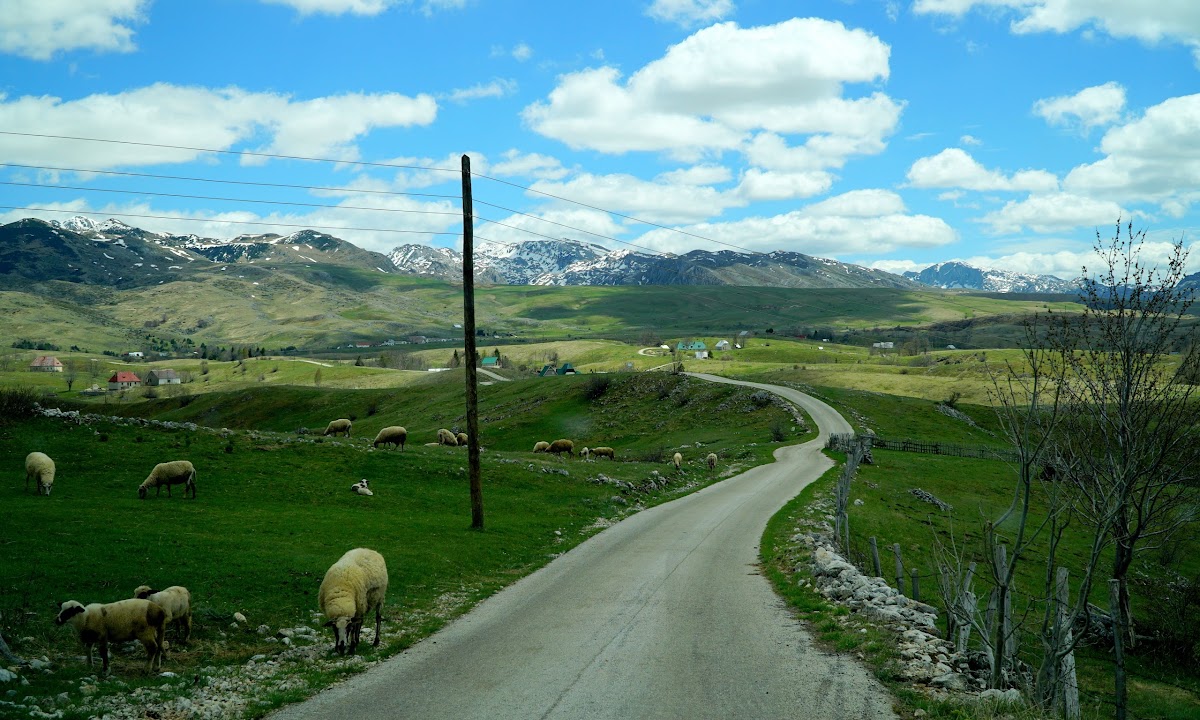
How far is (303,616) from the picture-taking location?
18.1 metres

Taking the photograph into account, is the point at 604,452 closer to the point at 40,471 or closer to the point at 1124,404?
the point at 40,471

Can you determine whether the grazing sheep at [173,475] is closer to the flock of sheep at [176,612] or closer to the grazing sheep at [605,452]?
the flock of sheep at [176,612]

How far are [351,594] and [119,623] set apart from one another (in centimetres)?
416

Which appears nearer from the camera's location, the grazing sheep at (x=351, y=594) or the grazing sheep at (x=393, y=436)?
the grazing sheep at (x=351, y=594)

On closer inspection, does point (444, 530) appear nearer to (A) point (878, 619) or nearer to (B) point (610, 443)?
(A) point (878, 619)

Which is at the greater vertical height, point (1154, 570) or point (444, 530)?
point (444, 530)

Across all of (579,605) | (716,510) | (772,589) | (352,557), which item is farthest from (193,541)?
(716,510)

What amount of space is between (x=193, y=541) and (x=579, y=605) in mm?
12056

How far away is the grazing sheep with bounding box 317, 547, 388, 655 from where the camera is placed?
1542 cm

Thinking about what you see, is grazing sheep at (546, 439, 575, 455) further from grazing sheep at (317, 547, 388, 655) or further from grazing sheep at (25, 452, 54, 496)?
grazing sheep at (317, 547, 388, 655)

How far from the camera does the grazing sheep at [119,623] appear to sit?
1400cm

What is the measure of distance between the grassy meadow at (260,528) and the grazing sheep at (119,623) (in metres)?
0.49

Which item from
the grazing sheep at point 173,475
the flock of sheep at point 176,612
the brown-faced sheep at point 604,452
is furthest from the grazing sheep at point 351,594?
the brown-faced sheep at point 604,452

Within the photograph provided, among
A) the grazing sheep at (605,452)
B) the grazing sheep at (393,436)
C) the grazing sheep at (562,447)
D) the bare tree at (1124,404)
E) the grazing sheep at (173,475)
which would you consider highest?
the bare tree at (1124,404)
